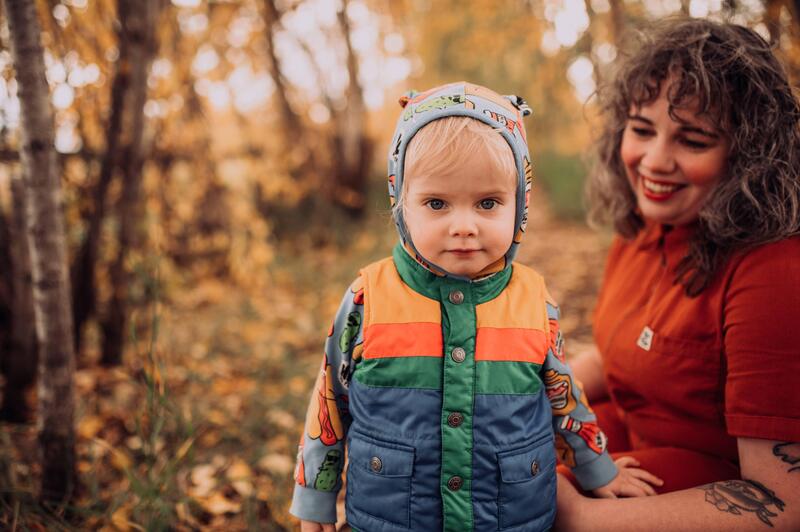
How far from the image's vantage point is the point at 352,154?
703 centimetres

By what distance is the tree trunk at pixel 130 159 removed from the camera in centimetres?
303

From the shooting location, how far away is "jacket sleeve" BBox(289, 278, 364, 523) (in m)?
1.32

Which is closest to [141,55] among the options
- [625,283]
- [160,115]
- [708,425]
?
[160,115]

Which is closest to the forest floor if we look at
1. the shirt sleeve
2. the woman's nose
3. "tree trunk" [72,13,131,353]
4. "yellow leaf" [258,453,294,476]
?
"yellow leaf" [258,453,294,476]

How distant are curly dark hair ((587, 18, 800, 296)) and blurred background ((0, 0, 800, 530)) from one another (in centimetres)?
32

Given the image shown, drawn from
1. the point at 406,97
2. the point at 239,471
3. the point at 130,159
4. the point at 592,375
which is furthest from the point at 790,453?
the point at 130,159

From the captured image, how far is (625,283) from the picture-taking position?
5.93 ft

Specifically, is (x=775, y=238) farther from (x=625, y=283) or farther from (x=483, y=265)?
(x=483, y=265)

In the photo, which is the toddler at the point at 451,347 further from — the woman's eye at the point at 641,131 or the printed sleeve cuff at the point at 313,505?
the woman's eye at the point at 641,131

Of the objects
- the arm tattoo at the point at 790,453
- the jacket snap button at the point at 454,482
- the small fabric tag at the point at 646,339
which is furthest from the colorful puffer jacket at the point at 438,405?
the arm tattoo at the point at 790,453

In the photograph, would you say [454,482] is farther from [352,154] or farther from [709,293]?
→ [352,154]

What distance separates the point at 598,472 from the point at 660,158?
0.84m

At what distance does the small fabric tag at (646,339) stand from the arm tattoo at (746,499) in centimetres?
38

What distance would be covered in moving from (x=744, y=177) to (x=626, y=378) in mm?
627
